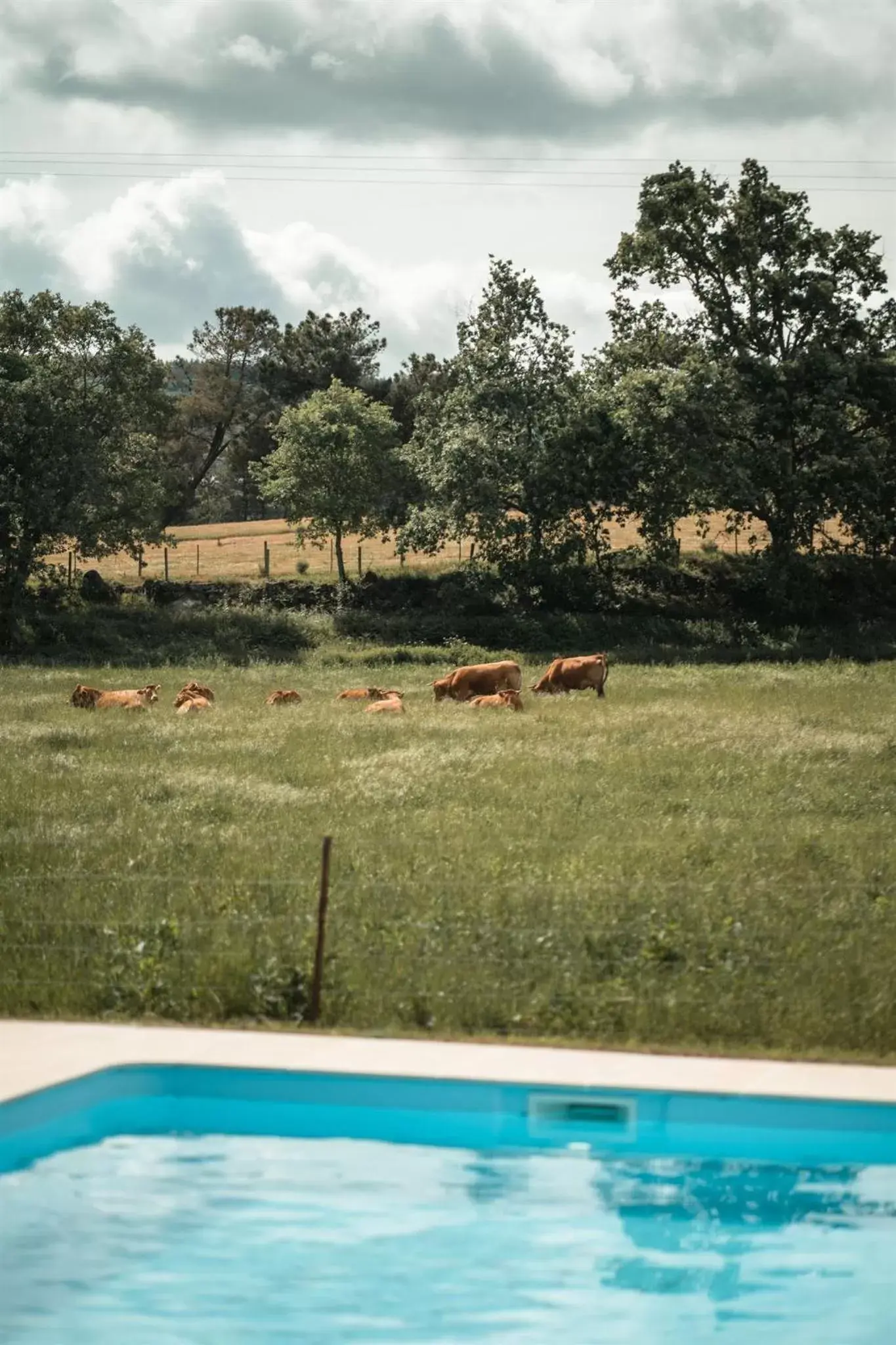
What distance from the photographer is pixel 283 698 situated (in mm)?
32938

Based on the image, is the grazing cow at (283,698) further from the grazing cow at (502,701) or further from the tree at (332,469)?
the tree at (332,469)

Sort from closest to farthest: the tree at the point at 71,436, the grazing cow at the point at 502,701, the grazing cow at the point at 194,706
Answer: the grazing cow at the point at 194,706 → the grazing cow at the point at 502,701 → the tree at the point at 71,436

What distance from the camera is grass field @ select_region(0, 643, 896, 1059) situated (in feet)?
37.4

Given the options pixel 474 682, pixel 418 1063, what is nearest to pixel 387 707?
pixel 474 682

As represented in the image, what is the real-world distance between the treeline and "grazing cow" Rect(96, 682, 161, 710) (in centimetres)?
1598

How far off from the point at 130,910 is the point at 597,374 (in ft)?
143

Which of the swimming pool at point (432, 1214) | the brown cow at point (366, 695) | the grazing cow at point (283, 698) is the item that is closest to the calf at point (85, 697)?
the grazing cow at point (283, 698)

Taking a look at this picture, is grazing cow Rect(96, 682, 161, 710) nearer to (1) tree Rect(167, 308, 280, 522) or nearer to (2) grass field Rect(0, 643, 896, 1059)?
(2) grass field Rect(0, 643, 896, 1059)

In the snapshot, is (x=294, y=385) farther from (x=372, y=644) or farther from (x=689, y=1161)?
(x=689, y=1161)

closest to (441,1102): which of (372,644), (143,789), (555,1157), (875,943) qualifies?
(555,1157)

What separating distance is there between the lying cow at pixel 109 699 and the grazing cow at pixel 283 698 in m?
2.72

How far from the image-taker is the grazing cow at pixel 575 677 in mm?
34719

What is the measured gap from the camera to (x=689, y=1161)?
31.0 ft

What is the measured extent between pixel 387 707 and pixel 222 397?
74.7 meters
